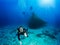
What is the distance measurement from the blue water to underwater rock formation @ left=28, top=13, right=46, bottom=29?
7 cm

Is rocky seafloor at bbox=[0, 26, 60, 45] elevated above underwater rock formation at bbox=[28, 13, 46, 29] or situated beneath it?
situated beneath

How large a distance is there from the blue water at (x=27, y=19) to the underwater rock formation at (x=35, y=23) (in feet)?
0.24

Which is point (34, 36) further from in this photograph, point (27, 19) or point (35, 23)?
point (27, 19)

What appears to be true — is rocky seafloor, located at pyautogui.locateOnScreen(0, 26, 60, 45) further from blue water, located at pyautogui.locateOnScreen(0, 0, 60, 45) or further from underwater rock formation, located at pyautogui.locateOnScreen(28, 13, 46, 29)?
underwater rock formation, located at pyautogui.locateOnScreen(28, 13, 46, 29)

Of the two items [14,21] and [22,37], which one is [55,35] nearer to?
[22,37]

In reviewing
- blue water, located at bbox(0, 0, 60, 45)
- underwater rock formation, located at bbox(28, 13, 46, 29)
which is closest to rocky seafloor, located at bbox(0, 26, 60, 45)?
blue water, located at bbox(0, 0, 60, 45)

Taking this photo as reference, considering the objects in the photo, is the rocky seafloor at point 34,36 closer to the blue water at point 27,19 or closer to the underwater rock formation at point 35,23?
the blue water at point 27,19

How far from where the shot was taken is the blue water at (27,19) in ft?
12.9

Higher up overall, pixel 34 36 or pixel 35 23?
pixel 35 23

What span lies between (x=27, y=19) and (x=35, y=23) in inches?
9.0

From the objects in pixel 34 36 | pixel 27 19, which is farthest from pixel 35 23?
pixel 34 36

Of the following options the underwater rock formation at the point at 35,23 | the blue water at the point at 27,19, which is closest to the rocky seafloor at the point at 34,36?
Answer: the blue water at the point at 27,19

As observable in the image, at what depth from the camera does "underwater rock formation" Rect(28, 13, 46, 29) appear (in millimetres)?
3949

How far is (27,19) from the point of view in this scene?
3.97 meters
